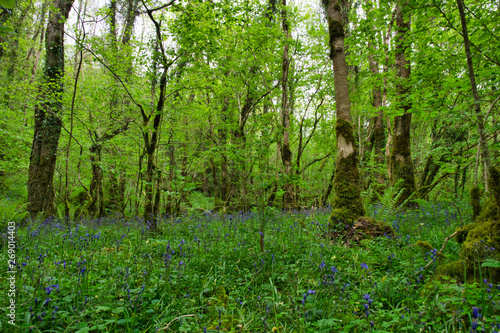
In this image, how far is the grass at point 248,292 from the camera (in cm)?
161

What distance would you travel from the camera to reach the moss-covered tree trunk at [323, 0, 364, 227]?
160 inches

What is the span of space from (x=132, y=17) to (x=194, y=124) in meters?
7.26

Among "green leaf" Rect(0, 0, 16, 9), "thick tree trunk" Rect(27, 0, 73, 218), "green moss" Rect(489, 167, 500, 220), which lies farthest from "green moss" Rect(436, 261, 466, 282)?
"thick tree trunk" Rect(27, 0, 73, 218)

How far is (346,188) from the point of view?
412 cm

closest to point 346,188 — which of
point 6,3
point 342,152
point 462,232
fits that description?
point 342,152

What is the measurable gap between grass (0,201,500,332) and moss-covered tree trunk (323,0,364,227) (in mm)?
657

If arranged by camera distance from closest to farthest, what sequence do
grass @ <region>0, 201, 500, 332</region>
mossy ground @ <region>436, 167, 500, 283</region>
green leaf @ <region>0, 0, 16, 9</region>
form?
green leaf @ <region>0, 0, 16, 9</region> < grass @ <region>0, 201, 500, 332</region> < mossy ground @ <region>436, 167, 500, 283</region>

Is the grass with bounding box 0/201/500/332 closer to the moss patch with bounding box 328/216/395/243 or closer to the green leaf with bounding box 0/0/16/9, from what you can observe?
the moss patch with bounding box 328/216/395/243

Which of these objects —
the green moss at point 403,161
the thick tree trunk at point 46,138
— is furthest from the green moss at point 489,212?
the thick tree trunk at point 46,138

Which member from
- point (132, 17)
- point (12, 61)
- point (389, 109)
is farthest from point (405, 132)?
point (12, 61)

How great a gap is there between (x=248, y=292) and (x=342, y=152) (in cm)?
304

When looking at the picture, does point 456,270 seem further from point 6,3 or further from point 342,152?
point 6,3

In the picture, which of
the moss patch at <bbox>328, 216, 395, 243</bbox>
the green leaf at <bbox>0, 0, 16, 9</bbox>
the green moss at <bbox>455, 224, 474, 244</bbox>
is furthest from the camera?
the moss patch at <bbox>328, 216, 395, 243</bbox>

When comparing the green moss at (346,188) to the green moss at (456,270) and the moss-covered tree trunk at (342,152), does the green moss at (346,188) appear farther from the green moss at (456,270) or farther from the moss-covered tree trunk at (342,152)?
the green moss at (456,270)
